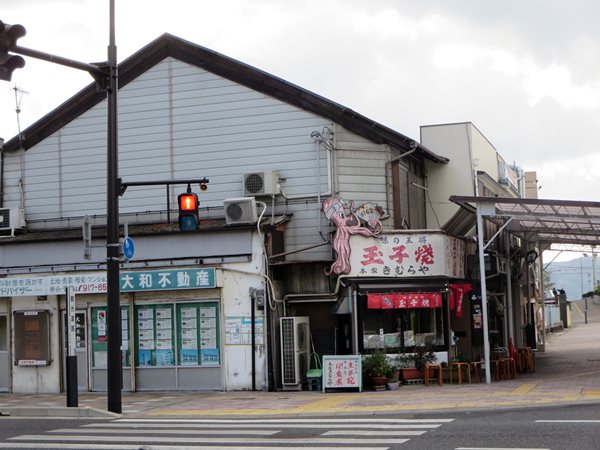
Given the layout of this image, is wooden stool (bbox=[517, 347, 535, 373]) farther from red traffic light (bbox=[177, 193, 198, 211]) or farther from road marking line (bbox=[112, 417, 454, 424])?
red traffic light (bbox=[177, 193, 198, 211])

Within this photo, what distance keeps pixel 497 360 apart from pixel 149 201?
1063 centimetres

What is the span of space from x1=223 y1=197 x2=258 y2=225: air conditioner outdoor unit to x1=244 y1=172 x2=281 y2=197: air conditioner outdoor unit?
0.99 meters

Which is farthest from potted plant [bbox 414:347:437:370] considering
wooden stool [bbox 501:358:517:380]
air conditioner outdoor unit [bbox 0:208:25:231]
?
air conditioner outdoor unit [bbox 0:208:25:231]

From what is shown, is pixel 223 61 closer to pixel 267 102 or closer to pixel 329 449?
pixel 267 102

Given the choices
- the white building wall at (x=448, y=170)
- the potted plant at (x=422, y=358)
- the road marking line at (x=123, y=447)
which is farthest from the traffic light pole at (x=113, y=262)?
the white building wall at (x=448, y=170)

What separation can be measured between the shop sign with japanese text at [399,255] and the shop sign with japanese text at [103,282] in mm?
3716

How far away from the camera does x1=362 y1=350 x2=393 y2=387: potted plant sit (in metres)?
20.9

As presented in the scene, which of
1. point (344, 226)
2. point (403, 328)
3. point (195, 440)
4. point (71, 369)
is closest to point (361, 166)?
point (344, 226)

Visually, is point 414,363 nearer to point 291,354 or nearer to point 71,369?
point 291,354

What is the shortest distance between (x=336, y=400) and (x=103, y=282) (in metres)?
7.48

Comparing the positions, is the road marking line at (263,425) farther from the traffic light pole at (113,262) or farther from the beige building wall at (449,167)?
the beige building wall at (449,167)

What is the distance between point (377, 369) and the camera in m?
20.9

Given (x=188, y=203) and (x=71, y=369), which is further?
(x=71, y=369)

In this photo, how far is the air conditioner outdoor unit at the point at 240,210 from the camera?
22219 mm
